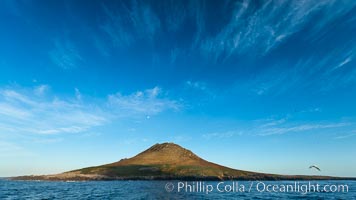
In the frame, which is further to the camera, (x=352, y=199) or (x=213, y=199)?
(x=352, y=199)

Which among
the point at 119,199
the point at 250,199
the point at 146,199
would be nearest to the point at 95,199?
the point at 119,199

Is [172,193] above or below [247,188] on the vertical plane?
above

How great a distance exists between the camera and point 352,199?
72.4 m

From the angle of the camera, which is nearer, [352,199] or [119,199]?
[119,199]

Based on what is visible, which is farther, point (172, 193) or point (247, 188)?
point (247, 188)

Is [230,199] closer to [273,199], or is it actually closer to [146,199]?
[273,199]

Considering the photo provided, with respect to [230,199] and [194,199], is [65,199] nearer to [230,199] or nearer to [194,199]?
[194,199]

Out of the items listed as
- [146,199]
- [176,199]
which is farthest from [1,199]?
[176,199]

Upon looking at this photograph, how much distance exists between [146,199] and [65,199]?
1864 cm

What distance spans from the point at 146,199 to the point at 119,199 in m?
6.16

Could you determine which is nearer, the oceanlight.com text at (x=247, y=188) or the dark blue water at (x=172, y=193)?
the dark blue water at (x=172, y=193)

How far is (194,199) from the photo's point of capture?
66.9 m

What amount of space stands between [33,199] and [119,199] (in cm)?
2127

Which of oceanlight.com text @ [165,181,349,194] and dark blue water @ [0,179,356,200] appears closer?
dark blue water @ [0,179,356,200]
